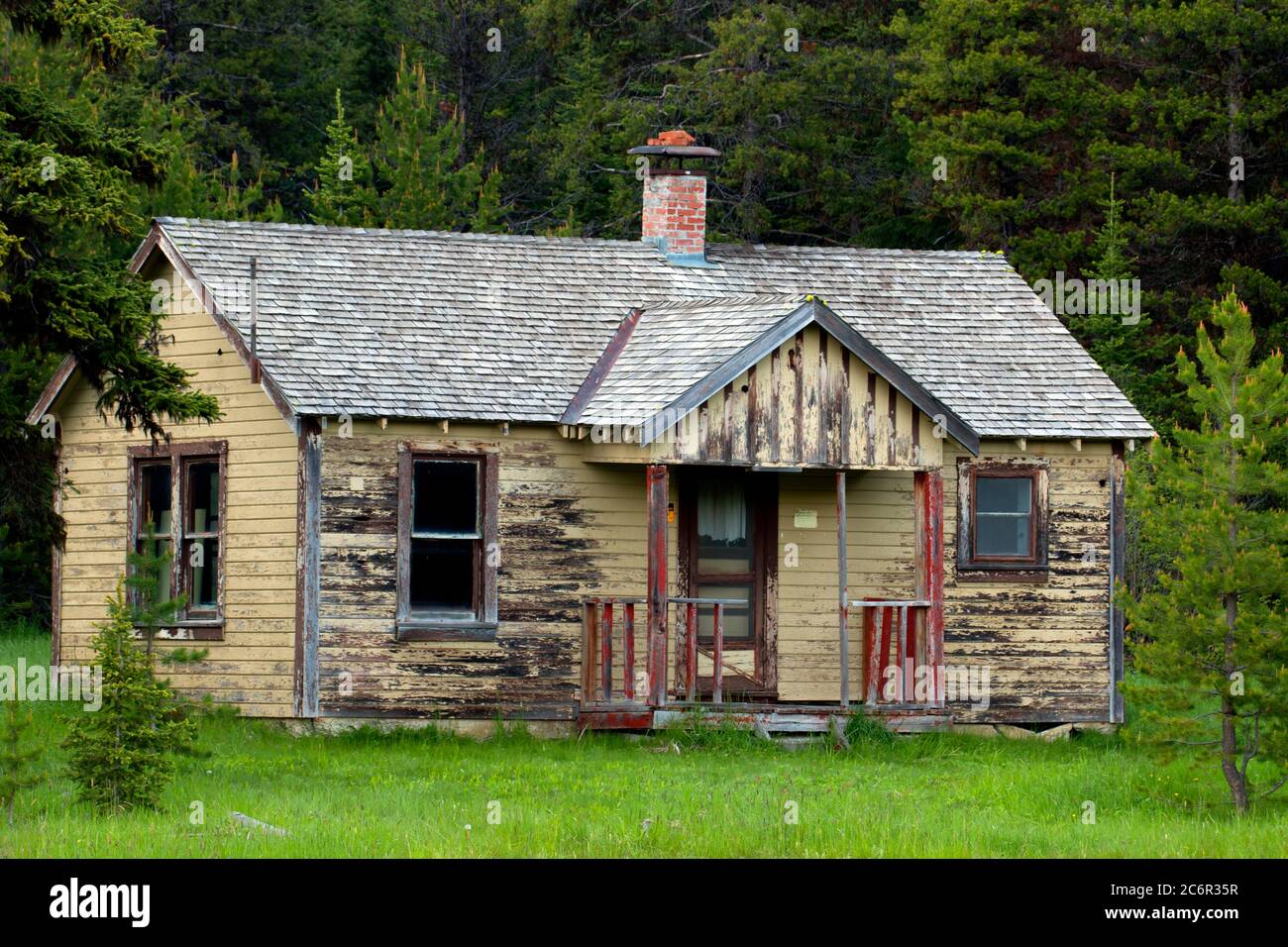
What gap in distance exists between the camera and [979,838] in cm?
1412

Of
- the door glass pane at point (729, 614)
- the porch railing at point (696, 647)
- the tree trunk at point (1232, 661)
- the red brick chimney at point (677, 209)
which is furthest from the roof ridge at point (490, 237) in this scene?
the tree trunk at point (1232, 661)

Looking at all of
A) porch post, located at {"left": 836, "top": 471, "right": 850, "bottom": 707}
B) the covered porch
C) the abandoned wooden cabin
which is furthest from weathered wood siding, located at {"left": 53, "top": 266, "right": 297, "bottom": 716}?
porch post, located at {"left": 836, "top": 471, "right": 850, "bottom": 707}

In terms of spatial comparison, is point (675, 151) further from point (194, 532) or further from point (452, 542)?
point (194, 532)

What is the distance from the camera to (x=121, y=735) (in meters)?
14.7

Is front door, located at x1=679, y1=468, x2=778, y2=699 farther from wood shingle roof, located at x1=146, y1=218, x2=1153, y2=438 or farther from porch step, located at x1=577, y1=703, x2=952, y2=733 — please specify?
wood shingle roof, located at x1=146, y1=218, x2=1153, y2=438

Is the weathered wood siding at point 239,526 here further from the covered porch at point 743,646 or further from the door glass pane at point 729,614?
the door glass pane at point 729,614

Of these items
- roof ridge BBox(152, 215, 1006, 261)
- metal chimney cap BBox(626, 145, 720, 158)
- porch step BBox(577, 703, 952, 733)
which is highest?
metal chimney cap BBox(626, 145, 720, 158)

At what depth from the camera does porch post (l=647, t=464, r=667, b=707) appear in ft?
65.3

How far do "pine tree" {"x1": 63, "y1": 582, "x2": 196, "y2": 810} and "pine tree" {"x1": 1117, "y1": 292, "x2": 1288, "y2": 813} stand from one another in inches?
279

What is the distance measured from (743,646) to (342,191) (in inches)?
701

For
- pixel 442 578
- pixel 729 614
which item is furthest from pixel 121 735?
→ pixel 729 614
